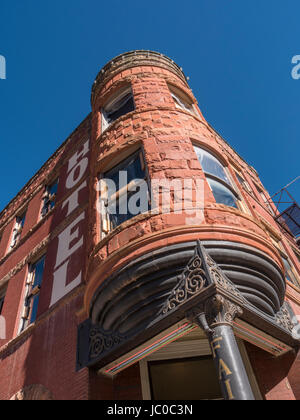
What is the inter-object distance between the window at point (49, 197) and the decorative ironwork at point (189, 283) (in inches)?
340

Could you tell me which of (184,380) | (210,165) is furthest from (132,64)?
(184,380)

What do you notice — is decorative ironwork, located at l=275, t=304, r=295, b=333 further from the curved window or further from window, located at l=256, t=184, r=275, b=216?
window, located at l=256, t=184, r=275, b=216

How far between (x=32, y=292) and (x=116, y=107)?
20.4 ft

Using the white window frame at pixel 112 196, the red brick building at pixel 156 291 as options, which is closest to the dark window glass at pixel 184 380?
the red brick building at pixel 156 291

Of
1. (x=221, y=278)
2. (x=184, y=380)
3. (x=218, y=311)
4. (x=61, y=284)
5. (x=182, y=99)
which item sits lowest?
(x=218, y=311)

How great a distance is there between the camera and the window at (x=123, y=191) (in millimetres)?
6742

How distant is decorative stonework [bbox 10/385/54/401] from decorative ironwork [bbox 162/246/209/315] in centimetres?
345

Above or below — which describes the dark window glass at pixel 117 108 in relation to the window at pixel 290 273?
above

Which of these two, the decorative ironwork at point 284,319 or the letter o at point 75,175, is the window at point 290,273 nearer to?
the decorative ironwork at point 284,319

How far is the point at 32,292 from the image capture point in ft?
31.8

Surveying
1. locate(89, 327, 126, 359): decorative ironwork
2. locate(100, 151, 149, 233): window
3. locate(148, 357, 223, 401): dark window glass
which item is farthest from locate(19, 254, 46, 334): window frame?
locate(148, 357, 223, 401): dark window glass

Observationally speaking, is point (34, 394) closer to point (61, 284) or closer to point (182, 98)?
point (61, 284)

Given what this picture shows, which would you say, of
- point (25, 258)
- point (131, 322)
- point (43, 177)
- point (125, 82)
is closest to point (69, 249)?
point (25, 258)

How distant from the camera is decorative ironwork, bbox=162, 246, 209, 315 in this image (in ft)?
14.8
